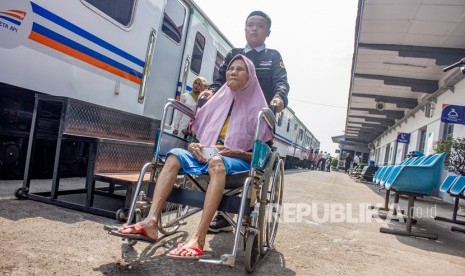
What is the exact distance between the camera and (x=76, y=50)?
159 inches

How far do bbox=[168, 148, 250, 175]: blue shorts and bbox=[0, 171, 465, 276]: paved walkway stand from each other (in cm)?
59

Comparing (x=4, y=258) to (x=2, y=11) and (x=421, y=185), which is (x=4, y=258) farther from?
(x=421, y=185)

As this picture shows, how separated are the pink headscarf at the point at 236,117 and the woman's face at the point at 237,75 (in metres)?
0.03

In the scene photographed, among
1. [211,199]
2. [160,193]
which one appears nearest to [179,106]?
[160,193]

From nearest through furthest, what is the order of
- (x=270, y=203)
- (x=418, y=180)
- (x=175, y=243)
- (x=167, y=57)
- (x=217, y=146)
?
(x=217, y=146), (x=270, y=203), (x=175, y=243), (x=418, y=180), (x=167, y=57)

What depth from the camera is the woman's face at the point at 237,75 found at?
260 centimetres

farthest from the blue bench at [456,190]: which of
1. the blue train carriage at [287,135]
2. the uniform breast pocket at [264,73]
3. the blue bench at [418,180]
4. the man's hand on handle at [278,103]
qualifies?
the blue train carriage at [287,135]

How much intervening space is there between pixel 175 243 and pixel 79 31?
2613 mm

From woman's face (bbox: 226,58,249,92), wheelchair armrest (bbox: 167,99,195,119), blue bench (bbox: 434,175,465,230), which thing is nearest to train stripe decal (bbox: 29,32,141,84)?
wheelchair armrest (bbox: 167,99,195,119)

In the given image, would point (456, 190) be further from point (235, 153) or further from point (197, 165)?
point (197, 165)

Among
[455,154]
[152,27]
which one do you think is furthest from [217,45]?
Answer: [455,154]

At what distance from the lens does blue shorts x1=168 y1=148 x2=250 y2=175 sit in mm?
2316

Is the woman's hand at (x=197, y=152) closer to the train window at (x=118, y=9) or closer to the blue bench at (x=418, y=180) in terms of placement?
the train window at (x=118, y=9)

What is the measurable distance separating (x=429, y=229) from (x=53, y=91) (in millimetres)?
5019
